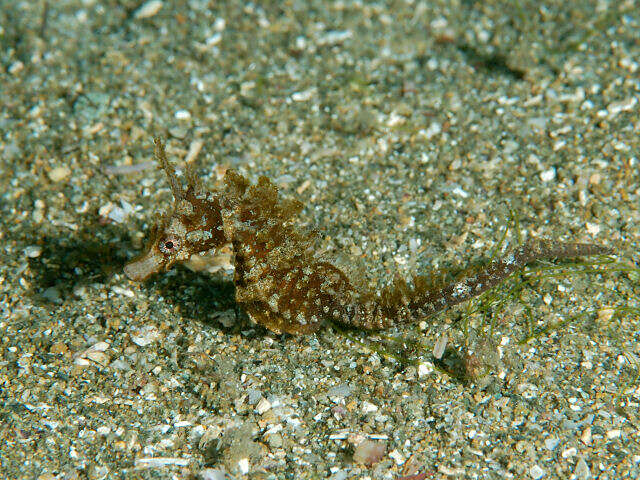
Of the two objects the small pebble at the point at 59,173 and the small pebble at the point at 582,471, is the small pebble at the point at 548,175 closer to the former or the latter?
the small pebble at the point at 582,471

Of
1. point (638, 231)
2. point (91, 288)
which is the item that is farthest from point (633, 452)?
point (91, 288)

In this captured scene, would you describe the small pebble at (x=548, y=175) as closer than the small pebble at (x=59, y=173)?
Yes

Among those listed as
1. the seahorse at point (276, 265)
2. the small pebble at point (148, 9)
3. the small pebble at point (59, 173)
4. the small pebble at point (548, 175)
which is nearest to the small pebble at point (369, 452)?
the seahorse at point (276, 265)

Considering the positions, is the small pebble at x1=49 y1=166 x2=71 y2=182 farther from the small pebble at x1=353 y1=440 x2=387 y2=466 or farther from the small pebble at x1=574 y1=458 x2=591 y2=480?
the small pebble at x1=574 y1=458 x2=591 y2=480

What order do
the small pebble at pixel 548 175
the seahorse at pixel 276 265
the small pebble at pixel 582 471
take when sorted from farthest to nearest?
the small pebble at pixel 548 175, the seahorse at pixel 276 265, the small pebble at pixel 582 471

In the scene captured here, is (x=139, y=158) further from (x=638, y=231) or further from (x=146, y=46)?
(x=638, y=231)

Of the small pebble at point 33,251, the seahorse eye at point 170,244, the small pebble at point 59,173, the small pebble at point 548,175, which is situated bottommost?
the small pebble at point 33,251

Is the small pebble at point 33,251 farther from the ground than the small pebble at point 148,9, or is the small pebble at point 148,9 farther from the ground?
the small pebble at point 148,9
